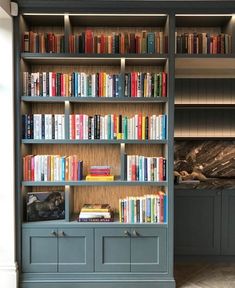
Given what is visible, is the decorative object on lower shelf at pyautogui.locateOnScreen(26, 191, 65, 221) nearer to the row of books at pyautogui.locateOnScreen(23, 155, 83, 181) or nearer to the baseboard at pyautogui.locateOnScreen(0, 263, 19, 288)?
the row of books at pyautogui.locateOnScreen(23, 155, 83, 181)

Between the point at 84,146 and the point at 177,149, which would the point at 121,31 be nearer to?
the point at 84,146

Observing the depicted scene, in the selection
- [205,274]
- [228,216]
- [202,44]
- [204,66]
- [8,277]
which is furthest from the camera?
[228,216]

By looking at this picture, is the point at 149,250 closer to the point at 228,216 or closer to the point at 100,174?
the point at 100,174

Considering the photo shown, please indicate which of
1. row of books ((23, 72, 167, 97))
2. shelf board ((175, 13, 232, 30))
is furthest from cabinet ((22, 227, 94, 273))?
shelf board ((175, 13, 232, 30))

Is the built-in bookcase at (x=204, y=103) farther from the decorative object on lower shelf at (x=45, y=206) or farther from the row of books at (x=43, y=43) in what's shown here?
the decorative object on lower shelf at (x=45, y=206)

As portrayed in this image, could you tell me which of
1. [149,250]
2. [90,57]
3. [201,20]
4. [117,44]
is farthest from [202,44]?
[149,250]

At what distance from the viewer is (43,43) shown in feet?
11.1

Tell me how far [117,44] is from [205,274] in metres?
2.58

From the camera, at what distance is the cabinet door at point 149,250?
336 centimetres

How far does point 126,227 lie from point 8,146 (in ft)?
4.53

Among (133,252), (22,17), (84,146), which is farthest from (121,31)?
(133,252)

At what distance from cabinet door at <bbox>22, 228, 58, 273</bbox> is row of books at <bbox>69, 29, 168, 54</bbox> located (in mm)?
1825

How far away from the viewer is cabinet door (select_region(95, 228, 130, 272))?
132 inches

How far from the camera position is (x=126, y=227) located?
335 centimetres
